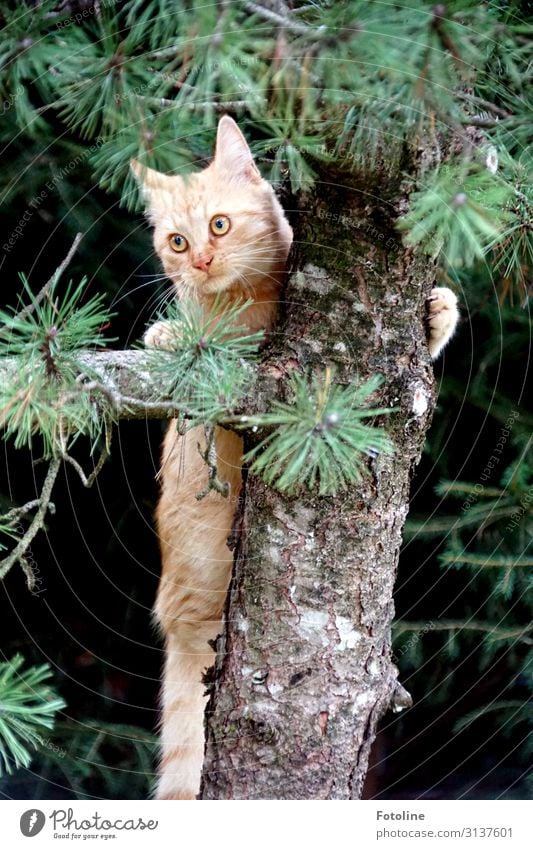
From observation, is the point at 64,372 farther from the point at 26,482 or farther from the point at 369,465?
the point at 26,482

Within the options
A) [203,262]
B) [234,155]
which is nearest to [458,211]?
[203,262]

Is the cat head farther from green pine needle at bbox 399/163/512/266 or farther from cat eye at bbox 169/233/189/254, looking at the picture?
green pine needle at bbox 399/163/512/266

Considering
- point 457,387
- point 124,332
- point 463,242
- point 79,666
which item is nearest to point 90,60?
point 463,242

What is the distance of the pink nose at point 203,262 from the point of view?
131cm

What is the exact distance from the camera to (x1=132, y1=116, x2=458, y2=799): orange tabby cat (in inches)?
52.9

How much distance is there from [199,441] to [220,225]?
0.34 metres

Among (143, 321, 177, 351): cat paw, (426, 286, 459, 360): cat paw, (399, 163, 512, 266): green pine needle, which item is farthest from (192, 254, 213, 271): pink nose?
(399, 163, 512, 266): green pine needle

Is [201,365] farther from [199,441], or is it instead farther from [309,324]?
[199,441]

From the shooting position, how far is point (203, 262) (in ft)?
4.29

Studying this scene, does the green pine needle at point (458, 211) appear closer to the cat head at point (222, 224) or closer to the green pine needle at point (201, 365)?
A: the green pine needle at point (201, 365)

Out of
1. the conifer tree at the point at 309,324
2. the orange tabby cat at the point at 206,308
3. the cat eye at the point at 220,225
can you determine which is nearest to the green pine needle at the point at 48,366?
the conifer tree at the point at 309,324

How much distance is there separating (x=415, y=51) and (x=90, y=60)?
0.40 metres

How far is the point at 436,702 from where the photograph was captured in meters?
1.96

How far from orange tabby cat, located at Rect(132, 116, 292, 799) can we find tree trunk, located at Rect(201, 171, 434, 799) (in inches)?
8.1
